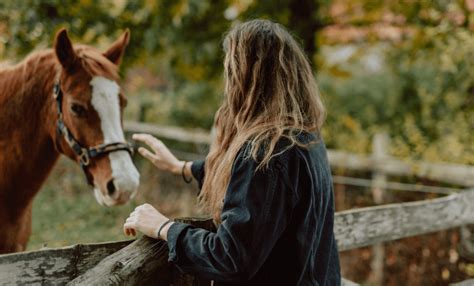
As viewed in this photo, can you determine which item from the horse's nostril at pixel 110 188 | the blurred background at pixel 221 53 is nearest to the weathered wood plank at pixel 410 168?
the blurred background at pixel 221 53

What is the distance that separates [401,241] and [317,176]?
4.20 m

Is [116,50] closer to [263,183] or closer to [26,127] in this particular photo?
[26,127]

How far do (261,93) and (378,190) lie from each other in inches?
176

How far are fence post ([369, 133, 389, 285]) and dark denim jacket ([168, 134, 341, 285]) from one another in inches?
160

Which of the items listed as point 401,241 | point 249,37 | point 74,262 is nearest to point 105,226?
point 401,241

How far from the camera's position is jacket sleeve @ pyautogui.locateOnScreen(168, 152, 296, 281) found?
50.9 inches

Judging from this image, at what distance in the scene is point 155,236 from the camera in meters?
1.49

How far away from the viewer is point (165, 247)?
1.57m

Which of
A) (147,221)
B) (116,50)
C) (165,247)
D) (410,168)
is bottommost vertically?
(410,168)

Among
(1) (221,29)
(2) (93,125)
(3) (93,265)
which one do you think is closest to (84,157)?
(2) (93,125)

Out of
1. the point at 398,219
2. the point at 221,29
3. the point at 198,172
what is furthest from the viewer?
the point at 221,29

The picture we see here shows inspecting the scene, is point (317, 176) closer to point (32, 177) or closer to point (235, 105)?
point (235, 105)

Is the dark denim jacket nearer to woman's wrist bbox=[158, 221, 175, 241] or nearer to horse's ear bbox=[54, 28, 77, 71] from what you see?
woman's wrist bbox=[158, 221, 175, 241]

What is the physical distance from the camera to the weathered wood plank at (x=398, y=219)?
2.49m
